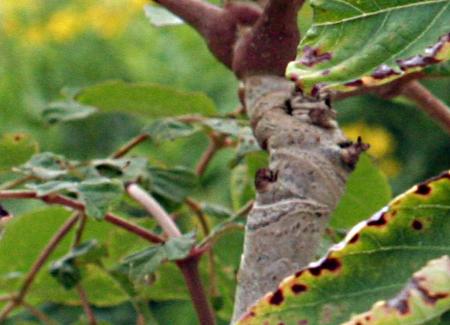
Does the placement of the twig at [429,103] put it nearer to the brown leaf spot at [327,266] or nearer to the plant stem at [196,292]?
the plant stem at [196,292]

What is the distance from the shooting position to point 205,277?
117 centimetres

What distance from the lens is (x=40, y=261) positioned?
108cm

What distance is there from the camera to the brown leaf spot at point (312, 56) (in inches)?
24.4

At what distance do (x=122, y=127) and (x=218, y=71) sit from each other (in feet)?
1.25

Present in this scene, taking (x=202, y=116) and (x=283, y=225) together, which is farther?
(x=202, y=116)

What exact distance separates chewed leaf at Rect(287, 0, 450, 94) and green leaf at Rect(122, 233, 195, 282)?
0.30 metres

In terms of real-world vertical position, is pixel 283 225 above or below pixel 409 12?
below

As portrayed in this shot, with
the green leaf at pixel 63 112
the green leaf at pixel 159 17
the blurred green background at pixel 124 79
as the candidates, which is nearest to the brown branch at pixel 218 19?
the green leaf at pixel 159 17

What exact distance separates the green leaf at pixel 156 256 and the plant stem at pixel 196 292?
23 mm

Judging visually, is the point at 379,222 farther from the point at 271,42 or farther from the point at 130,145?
the point at 130,145

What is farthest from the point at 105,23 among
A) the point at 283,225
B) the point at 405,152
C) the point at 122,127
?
the point at 283,225

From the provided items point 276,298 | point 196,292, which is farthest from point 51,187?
point 276,298

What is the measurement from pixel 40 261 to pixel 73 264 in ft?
0.11

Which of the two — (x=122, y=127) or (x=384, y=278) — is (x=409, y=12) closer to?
(x=384, y=278)
